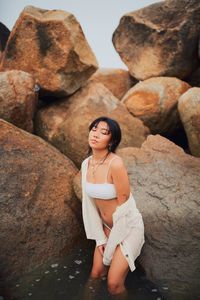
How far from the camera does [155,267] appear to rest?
4.55 meters

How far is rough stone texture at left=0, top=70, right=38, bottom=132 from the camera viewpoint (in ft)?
20.1

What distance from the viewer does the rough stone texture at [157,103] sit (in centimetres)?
782

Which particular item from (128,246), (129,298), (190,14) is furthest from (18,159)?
(190,14)

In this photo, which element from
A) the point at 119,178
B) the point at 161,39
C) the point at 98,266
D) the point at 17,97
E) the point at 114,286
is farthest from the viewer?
the point at 161,39

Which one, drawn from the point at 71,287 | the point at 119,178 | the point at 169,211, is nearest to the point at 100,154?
the point at 119,178

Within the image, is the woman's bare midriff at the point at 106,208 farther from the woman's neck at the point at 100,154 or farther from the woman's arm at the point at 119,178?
the woman's neck at the point at 100,154

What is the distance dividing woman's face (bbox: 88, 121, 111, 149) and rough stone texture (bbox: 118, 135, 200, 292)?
1.15m

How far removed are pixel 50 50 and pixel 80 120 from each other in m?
1.52

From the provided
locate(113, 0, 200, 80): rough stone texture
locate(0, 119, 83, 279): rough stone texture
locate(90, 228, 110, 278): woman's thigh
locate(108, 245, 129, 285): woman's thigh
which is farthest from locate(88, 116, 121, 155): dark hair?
locate(113, 0, 200, 80): rough stone texture

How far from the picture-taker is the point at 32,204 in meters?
4.94

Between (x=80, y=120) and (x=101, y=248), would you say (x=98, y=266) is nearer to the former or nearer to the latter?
(x=101, y=248)

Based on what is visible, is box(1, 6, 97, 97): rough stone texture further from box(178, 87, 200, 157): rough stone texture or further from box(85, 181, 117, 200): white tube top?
box(85, 181, 117, 200): white tube top

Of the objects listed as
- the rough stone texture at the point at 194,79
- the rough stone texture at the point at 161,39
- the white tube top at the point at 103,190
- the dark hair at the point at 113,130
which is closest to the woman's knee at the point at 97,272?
the white tube top at the point at 103,190

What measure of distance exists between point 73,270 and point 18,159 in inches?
63.8
